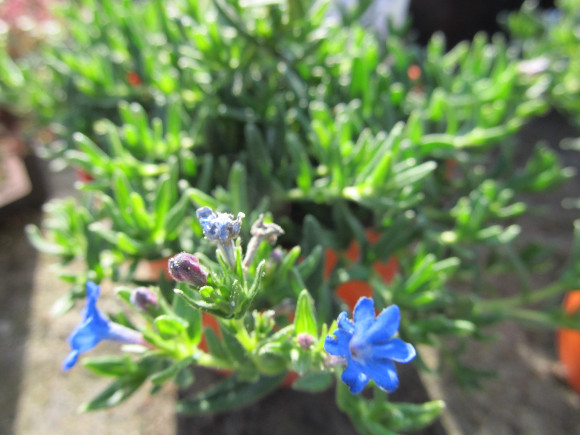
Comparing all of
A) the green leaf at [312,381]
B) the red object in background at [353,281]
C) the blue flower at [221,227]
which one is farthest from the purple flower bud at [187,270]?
the red object in background at [353,281]

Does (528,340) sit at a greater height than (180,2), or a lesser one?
lesser

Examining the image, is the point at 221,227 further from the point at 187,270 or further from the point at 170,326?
the point at 170,326

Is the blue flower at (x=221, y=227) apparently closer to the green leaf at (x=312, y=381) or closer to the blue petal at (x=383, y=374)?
the blue petal at (x=383, y=374)

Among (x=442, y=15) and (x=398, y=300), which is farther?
(x=442, y=15)

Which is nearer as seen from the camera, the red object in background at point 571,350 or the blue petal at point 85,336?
the blue petal at point 85,336

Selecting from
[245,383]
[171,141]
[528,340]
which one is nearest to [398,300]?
[245,383]

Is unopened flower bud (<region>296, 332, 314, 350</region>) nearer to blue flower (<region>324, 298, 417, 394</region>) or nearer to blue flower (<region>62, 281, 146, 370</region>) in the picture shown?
blue flower (<region>324, 298, 417, 394</region>)

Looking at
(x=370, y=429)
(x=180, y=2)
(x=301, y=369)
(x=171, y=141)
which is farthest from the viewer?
(x=180, y=2)

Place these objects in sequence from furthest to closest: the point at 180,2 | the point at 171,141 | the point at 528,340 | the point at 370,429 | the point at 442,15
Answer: the point at 442,15
the point at 528,340
the point at 180,2
the point at 171,141
the point at 370,429

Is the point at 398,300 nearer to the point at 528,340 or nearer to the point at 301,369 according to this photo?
the point at 301,369
